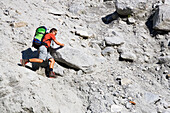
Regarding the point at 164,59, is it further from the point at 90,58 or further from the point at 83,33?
the point at 83,33

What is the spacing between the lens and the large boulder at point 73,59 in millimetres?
6000

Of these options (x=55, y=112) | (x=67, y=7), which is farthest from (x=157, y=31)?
(x=55, y=112)

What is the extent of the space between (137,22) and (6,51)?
682cm

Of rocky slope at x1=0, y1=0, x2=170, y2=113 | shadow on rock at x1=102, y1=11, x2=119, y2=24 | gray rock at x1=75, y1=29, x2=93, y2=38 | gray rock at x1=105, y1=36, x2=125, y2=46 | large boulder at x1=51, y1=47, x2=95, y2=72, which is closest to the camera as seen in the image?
rocky slope at x1=0, y1=0, x2=170, y2=113

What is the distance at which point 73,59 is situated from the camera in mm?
6102

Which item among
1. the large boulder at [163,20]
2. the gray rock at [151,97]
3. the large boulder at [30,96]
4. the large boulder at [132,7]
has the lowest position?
the gray rock at [151,97]

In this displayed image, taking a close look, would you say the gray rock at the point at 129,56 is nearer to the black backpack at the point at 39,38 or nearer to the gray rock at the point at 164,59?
the gray rock at the point at 164,59

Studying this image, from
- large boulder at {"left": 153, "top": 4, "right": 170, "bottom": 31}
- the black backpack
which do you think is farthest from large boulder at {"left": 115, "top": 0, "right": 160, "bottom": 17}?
the black backpack

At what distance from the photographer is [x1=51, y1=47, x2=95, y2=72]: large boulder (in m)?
6.00

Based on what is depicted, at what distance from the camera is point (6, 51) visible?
610cm

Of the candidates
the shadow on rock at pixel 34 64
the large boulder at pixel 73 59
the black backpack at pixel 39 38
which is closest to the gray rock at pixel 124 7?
the large boulder at pixel 73 59

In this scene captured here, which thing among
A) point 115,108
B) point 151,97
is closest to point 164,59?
point 151,97

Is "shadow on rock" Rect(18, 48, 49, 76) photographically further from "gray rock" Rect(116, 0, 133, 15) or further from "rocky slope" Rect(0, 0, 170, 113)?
"gray rock" Rect(116, 0, 133, 15)

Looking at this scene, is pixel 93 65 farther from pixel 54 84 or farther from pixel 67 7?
pixel 67 7
